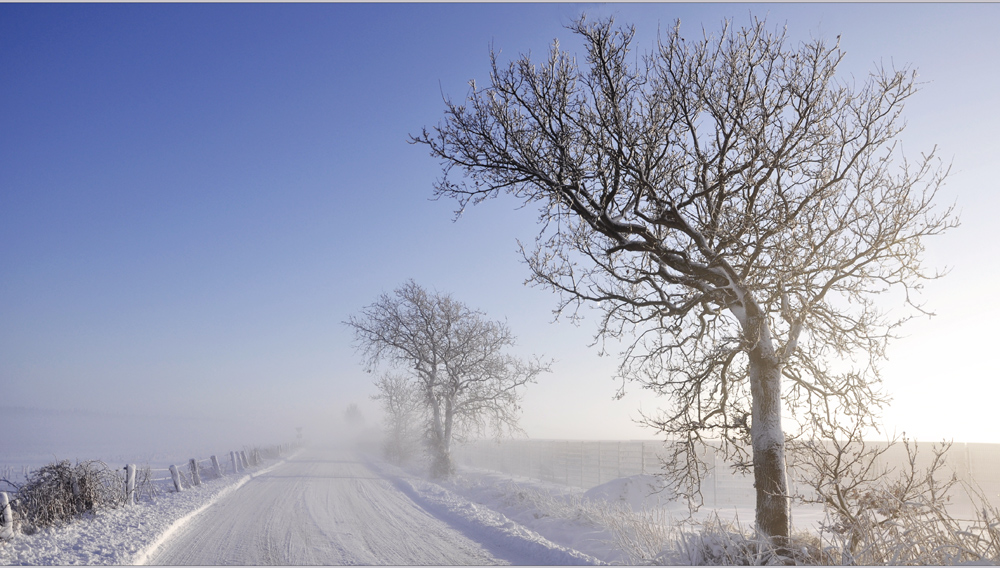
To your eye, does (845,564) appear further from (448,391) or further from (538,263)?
(448,391)

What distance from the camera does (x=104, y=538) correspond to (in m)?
7.83

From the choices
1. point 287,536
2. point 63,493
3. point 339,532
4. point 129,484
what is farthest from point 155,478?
point 339,532

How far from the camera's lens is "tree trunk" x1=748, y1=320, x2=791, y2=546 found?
21.7ft

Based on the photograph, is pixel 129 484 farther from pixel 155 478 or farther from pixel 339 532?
pixel 339 532

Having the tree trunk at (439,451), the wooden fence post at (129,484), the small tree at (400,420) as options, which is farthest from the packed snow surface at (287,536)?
the small tree at (400,420)

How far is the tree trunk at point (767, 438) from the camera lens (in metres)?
6.61

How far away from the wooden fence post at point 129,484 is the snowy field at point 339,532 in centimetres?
54

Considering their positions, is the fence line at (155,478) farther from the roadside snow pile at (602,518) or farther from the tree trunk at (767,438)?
the tree trunk at (767,438)

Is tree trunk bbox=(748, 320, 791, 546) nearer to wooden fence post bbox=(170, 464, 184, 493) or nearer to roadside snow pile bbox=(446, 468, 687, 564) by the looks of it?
roadside snow pile bbox=(446, 468, 687, 564)

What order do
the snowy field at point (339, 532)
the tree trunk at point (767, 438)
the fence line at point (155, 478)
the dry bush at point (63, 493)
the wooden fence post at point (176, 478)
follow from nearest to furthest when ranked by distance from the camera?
the tree trunk at point (767, 438)
the snowy field at point (339, 532)
the fence line at point (155, 478)
the dry bush at point (63, 493)
the wooden fence post at point (176, 478)

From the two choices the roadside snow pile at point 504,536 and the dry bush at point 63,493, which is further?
the dry bush at point 63,493

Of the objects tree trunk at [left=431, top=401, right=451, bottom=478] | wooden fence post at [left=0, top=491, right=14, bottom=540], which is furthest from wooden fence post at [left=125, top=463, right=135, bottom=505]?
tree trunk at [left=431, top=401, right=451, bottom=478]

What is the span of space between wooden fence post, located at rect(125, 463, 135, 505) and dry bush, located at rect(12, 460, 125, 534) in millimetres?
106

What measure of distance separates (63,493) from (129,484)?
1.92 m
